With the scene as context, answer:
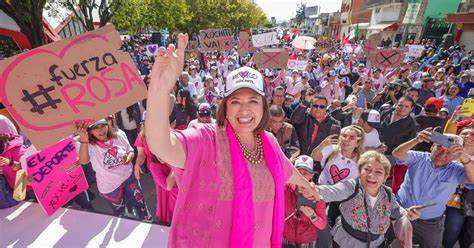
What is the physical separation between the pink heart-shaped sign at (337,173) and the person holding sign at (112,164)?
2257 mm

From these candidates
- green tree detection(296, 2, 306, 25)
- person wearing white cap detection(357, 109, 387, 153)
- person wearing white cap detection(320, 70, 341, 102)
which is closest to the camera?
person wearing white cap detection(357, 109, 387, 153)

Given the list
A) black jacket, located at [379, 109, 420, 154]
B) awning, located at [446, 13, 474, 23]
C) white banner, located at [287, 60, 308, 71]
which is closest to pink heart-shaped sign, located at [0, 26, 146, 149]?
black jacket, located at [379, 109, 420, 154]

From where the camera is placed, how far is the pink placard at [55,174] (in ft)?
7.80

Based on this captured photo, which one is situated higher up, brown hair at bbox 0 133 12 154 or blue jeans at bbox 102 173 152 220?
brown hair at bbox 0 133 12 154

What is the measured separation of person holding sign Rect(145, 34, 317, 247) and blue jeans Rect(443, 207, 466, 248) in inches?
103

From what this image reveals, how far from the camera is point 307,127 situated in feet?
14.1

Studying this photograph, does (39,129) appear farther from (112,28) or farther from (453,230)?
(453,230)

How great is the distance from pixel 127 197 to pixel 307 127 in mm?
2766

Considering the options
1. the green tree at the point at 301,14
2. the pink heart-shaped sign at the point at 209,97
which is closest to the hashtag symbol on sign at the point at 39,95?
the pink heart-shaped sign at the point at 209,97

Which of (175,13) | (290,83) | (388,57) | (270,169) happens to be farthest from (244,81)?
(175,13)

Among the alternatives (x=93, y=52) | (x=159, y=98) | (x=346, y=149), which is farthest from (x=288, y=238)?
(x=93, y=52)

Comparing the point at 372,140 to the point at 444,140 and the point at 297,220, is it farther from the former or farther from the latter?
the point at 297,220

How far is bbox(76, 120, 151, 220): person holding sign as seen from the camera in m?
2.88

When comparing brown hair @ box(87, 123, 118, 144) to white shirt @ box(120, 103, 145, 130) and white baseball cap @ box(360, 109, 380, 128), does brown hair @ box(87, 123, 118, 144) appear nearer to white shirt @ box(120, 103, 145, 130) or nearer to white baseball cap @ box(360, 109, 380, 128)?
white shirt @ box(120, 103, 145, 130)
